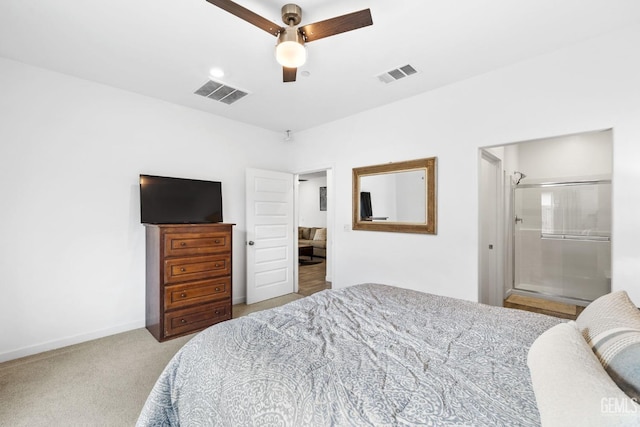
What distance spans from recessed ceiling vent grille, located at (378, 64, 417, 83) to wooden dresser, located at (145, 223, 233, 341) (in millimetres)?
2393

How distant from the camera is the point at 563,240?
4.29 meters

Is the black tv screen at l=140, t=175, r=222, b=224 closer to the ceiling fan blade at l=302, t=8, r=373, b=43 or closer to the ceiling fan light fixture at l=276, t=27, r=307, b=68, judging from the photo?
the ceiling fan light fixture at l=276, t=27, r=307, b=68

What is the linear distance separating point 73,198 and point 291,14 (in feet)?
9.13

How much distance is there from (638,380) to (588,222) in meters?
4.52

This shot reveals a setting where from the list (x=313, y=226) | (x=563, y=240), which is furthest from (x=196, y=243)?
(x=313, y=226)

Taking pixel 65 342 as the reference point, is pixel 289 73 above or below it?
above

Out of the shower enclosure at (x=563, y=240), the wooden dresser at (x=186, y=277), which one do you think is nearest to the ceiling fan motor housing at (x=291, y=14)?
the wooden dresser at (x=186, y=277)

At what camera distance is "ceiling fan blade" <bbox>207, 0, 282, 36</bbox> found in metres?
1.58

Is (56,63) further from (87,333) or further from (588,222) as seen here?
(588,222)

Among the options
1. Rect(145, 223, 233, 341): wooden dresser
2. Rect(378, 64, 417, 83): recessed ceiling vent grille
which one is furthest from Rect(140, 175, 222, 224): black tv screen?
Rect(378, 64, 417, 83): recessed ceiling vent grille

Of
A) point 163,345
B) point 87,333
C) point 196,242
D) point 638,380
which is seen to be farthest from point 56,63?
point 638,380

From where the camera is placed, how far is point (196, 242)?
3096 millimetres

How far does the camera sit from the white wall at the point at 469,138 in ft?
6.92

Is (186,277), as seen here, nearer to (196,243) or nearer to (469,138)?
(196,243)
